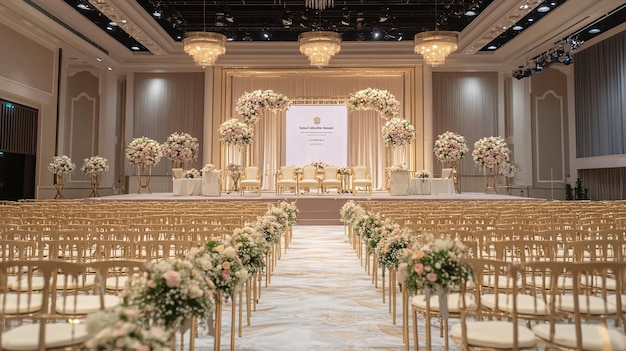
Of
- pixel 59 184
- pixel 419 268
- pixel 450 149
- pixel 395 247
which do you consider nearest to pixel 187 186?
pixel 59 184

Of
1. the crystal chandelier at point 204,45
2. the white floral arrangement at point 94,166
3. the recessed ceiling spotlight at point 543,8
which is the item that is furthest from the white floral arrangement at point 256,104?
the recessed ceiling spotlight at point 543,8

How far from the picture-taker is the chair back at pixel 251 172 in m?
15.1

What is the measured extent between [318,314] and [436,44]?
8.78 meters

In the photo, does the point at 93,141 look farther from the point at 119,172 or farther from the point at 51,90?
the point at 51,90

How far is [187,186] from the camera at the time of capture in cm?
1414

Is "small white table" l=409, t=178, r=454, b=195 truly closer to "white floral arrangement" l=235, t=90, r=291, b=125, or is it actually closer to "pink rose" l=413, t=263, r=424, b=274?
"white floral arrangement" l=235, t=90, r=291, b=125

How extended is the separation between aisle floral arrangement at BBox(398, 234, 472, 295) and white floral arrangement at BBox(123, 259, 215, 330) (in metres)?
1.22

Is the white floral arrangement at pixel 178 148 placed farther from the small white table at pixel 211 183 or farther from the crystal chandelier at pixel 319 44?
the crystal chandelier at pixel 319 44

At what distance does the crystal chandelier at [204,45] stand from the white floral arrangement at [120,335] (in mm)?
10865

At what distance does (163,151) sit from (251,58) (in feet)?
14.8

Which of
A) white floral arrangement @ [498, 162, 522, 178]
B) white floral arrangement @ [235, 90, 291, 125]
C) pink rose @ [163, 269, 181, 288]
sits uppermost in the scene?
white floral arrangement @ [235, 90, 291, 125]

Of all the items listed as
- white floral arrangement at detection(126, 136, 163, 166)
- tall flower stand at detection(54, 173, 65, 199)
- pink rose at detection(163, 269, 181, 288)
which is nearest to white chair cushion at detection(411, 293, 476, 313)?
pink rose at detection(163, 269, 181, 288)

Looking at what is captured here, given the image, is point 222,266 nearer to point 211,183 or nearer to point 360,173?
point 211,183

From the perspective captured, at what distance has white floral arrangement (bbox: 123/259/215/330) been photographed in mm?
2195
